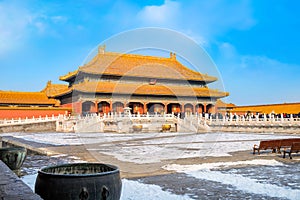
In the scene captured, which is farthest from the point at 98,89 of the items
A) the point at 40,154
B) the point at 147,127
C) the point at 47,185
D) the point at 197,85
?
the point at 47,185

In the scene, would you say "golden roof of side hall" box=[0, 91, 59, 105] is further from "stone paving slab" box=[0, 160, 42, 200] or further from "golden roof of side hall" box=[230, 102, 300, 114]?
"stone paving slab" box=[0, 160, 42, 200]

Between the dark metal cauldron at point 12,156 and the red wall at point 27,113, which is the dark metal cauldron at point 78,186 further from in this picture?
the red wall at point 27,113

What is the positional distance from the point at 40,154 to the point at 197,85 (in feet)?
118

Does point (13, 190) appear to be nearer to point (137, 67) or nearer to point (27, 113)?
point (27, 113)

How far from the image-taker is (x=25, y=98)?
4069cm

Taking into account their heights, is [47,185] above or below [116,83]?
below

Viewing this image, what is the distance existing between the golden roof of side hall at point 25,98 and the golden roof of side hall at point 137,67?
3911mm

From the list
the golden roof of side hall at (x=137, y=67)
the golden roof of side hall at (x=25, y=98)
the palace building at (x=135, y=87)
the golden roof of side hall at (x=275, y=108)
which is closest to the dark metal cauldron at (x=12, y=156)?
the palace building at (x=135, y=87)

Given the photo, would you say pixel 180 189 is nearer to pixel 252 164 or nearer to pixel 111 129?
pixel 252 164

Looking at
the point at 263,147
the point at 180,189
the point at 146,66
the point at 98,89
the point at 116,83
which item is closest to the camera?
the point at 180,189

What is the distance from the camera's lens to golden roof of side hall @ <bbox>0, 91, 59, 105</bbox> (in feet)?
127

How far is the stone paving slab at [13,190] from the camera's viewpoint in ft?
10.6

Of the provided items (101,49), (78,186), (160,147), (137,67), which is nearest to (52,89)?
(101,49)

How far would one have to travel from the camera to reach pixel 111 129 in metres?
32.1
